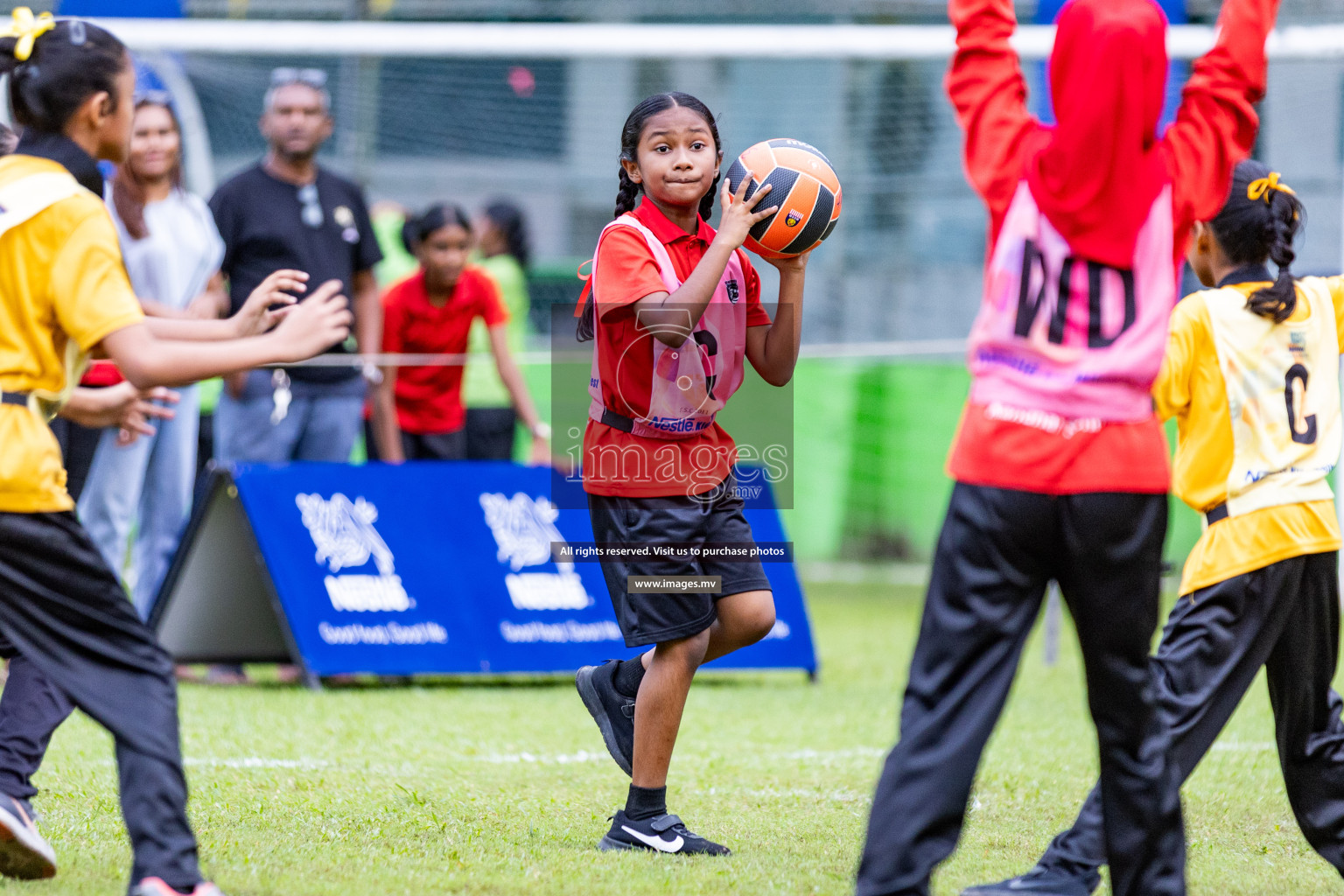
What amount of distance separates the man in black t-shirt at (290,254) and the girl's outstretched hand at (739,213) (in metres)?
4.15

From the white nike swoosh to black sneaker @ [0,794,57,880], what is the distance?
4.71ft

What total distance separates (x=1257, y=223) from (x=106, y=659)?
117 inches

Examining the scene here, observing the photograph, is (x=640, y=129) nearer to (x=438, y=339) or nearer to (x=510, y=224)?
(x=438, y=339)

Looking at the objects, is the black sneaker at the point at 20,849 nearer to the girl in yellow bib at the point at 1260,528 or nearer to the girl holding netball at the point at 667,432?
the girl holding netball at the point at 667,432

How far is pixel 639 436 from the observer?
13.9ft

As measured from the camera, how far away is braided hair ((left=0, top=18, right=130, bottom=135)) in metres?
3.41

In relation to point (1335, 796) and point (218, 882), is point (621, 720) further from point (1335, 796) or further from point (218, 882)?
point (1335, 796)

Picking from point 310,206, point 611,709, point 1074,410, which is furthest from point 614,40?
point 1074,410

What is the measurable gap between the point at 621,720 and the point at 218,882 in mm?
1269

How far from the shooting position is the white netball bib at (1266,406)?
391cm

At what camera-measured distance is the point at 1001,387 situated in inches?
122

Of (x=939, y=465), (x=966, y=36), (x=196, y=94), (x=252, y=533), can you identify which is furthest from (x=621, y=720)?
(x=196, y=94)

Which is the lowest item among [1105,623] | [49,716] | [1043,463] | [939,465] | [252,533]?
[939,465]

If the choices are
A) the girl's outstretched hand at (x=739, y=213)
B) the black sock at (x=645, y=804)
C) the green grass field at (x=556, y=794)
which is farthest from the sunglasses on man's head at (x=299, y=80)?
the black sock at (x=645, y=804)
